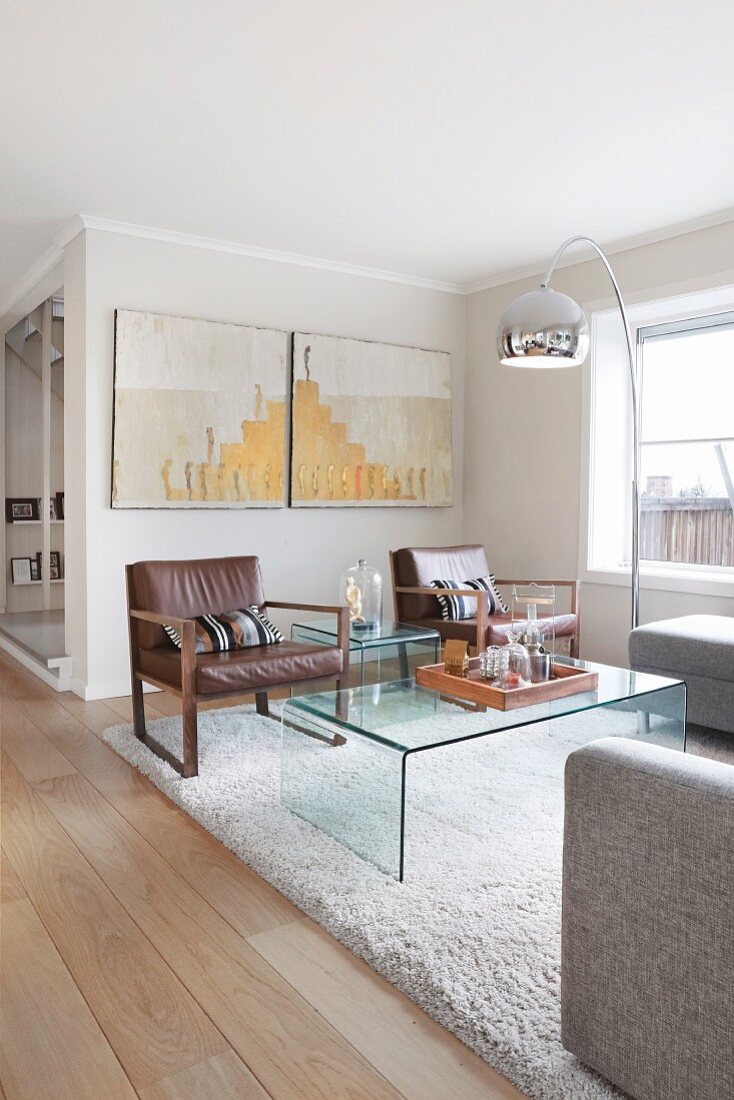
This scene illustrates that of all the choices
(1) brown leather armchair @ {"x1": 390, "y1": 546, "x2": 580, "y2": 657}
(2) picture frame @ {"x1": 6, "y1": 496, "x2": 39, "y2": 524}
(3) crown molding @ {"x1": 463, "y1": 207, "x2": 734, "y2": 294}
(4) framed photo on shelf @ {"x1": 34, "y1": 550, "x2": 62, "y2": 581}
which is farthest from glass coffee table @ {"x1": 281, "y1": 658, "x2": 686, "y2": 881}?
(2) picture frame @ {"x1": 6, "y1": 496, "x2": 39, "y2": 524}

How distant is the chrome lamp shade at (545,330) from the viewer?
9.49 feet

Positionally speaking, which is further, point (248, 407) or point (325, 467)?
point (325, 467)

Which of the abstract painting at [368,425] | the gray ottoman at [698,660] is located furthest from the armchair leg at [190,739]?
the abstract painting at [368,425]

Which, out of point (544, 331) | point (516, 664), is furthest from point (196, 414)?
point (516, 664)

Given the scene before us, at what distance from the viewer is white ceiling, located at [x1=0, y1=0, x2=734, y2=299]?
2.57 m

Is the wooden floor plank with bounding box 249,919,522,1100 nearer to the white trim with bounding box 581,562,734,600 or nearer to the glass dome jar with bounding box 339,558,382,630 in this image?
the glass dome jar with bounding box 339,558,382,630

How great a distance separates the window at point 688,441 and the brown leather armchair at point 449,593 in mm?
817

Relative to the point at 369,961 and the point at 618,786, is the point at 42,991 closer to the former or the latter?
the point at 369,961

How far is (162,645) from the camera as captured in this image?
3697 millimetres

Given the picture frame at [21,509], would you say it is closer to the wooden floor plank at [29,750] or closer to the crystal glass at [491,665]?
the wooden floor plank at [29,750]

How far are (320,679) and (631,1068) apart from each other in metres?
2.34

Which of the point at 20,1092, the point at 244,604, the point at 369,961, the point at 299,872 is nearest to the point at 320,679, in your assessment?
the point at 244,604

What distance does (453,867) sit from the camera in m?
2.47

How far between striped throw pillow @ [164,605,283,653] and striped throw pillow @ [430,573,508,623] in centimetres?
106
